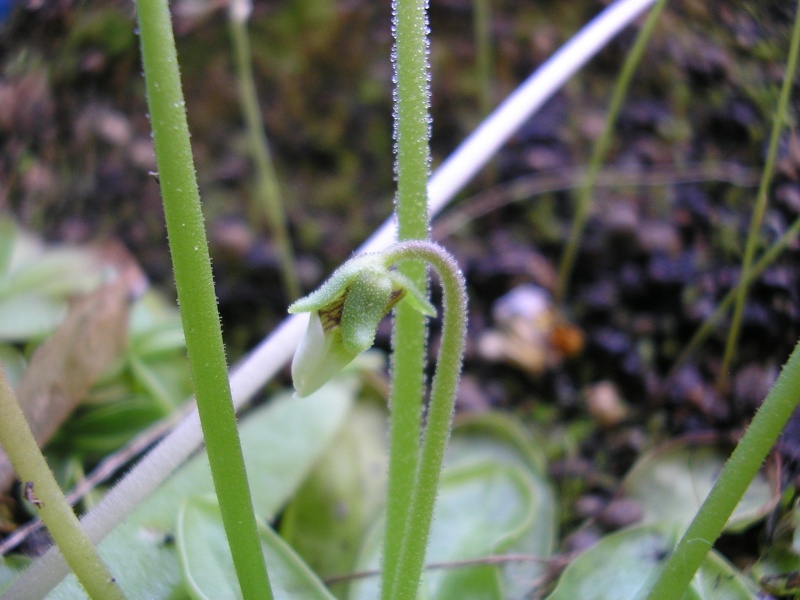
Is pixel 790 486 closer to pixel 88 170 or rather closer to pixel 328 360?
pixel 328 360

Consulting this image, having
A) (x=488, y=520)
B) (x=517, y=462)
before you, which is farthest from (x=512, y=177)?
(x=488, y=520)

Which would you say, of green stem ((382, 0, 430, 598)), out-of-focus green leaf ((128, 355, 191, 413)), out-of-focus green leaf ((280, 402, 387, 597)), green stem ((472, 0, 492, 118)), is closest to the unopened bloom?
green stem ((382, 0, 430, 598))

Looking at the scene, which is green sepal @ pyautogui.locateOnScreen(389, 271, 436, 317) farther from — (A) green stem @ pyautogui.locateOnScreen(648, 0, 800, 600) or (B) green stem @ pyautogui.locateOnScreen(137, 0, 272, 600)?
(A) green stem @ pyautogui.locateOnScreen(648, 0, 800, 600)

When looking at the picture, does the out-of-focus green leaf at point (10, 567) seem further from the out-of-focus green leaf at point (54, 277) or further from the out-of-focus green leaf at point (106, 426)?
the out-of-focus green leaf at point (54, 277)

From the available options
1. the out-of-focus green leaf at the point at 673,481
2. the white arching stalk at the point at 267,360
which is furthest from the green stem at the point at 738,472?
the white arching stalk at the point at 267,360

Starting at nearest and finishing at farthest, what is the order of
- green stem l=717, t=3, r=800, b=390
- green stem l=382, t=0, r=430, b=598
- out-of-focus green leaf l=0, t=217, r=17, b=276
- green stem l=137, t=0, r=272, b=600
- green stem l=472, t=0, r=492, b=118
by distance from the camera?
green stem l=137, t=0, r=272, b=600
green stem l=382, t=0, r=430, b=598
green stem l=717, t=3, r=800, b=390
out-of-focus green leaf l=0, t=217, r=17, b=276
green stem l=472, t=0, r=492, b=118

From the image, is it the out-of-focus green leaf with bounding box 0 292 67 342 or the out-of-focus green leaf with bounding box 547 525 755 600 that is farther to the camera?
the out-of-focus green leaf with bounding box 0 292 67 342
